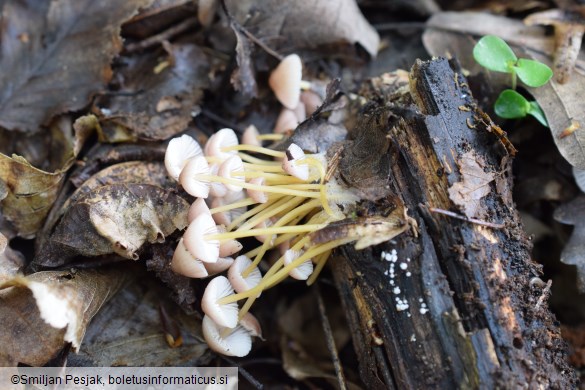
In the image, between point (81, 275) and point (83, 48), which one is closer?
point (81, 275)

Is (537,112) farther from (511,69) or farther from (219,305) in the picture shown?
(219,305)

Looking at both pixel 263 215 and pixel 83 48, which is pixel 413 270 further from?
pixel 83 48

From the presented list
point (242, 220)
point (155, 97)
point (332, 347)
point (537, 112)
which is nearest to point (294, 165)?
point (242, 220)

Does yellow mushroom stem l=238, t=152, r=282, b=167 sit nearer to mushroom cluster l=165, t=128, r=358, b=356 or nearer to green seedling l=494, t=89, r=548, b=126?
mushroom cluster l=165, t=128, r=358, b=356

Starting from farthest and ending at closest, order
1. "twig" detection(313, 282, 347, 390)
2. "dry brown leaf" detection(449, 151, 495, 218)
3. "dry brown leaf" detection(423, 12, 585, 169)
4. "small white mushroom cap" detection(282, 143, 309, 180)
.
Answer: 1. "dry brown leaf" detection(423, 12, 585, 169)
2. "twig" detection(313, 282, 347, 390)
3. "small white mushroom cap" detection(282, 143, 309, 180)
4. "dry brown leaf" detection(449, 151, 495, 218)

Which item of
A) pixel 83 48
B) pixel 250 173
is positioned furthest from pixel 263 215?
pixel 83 48

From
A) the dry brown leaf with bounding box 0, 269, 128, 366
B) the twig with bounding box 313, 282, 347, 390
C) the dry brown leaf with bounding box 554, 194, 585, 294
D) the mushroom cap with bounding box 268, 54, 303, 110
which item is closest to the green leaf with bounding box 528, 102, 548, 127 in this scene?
the dry brown leaf with bounding box 554, 194, 585, 294
